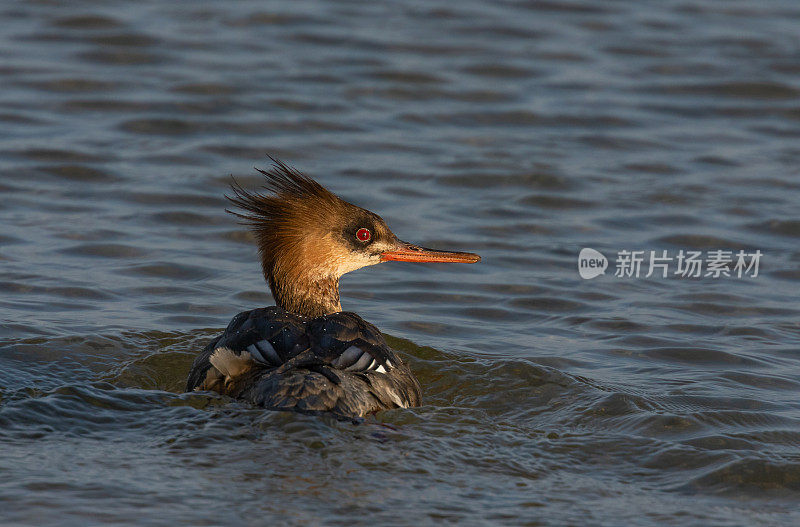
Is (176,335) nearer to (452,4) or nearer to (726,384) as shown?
(726,384)

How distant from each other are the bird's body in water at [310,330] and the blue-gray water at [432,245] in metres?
0.16

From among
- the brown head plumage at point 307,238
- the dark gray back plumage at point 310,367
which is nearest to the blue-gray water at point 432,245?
the dark gray back plumage at point 310,367

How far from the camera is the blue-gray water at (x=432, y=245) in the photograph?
16.9 ft

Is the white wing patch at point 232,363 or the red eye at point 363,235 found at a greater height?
the red eye at point 363,235

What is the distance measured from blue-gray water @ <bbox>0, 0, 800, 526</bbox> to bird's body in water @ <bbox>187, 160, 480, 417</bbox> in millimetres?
156

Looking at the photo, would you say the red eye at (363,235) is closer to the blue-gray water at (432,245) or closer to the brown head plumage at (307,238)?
the brown head plumage at (307,238)

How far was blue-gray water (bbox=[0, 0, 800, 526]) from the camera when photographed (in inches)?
203

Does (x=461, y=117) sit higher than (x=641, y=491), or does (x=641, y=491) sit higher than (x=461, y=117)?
(x=461, y=117)

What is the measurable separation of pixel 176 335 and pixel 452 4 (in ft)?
30.2

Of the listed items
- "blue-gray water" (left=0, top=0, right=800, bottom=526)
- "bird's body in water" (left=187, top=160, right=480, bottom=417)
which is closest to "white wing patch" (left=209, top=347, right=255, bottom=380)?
"bird's body in water" (left=187, top=160, right=480, bottom=417)

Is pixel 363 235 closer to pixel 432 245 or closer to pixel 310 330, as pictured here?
pixel 310 330

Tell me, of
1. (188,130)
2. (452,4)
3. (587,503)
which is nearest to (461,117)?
(188,130)

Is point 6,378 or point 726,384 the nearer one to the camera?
point 6,378

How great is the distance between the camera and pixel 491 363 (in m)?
7.09
